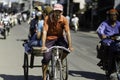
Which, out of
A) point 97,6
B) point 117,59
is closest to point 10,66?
point 117,59

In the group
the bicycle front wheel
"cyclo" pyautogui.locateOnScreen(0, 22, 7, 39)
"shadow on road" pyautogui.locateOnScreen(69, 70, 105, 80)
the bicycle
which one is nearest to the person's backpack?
"shadow on road" pyautogui.locateOnScreen(69, 70, 105, 80)

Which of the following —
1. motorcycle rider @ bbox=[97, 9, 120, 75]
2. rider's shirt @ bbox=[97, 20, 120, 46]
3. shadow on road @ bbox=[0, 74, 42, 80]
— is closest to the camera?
motorcycle rider @ bbox=[97, 9, 120, 75]

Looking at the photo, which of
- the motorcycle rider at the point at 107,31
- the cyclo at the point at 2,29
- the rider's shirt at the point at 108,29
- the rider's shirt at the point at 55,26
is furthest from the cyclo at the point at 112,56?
the cyclo at the point at 2,29

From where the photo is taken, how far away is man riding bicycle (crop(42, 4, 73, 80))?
9.48 meters

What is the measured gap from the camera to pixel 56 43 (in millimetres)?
9695

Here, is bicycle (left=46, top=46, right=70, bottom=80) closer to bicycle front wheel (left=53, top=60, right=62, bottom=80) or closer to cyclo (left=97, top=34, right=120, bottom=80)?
bicycle front wheel (left=53, top=60, right=62, bottom=80)

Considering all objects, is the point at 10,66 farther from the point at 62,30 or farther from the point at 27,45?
the point at 62,30

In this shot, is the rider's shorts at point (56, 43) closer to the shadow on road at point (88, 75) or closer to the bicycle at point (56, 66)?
the bicycle at point (56, 66)

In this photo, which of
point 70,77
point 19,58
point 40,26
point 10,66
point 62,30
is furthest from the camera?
point 19,58

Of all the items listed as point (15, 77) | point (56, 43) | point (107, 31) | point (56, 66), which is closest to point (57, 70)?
point (56, 66)

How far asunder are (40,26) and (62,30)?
1621mm

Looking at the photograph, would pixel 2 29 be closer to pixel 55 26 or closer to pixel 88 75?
pixel 88 75

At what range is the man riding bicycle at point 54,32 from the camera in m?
9.48

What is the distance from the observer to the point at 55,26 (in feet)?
31.4
